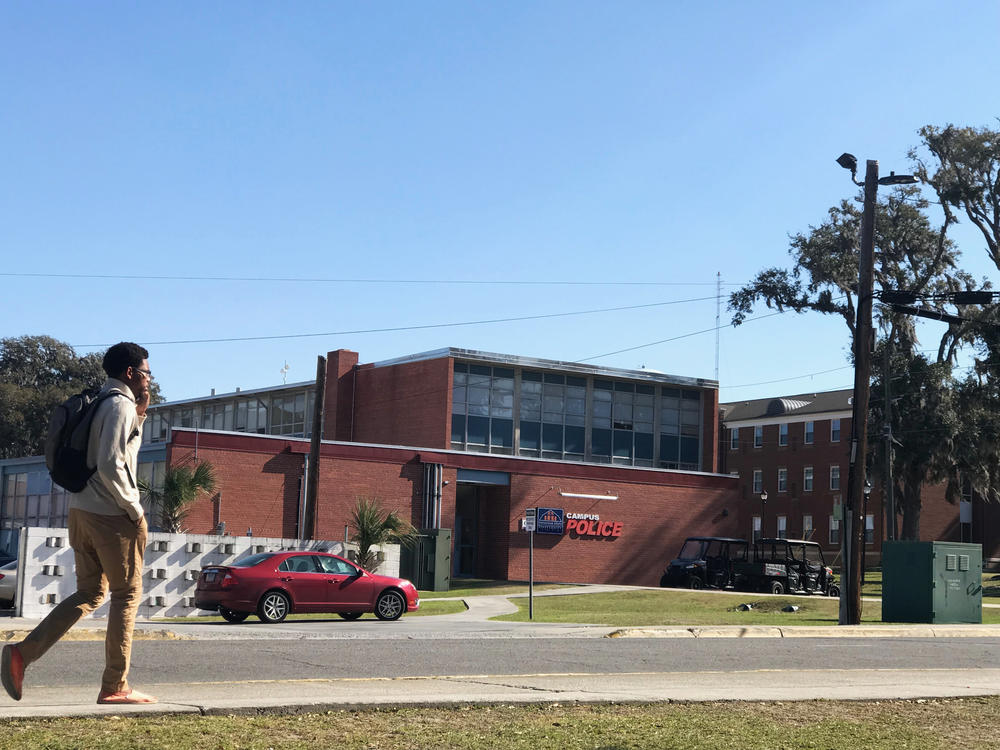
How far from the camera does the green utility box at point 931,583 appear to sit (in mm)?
26609

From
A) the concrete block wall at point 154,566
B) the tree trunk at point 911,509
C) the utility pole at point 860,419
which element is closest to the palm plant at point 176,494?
the concrete block wall at point 154,566

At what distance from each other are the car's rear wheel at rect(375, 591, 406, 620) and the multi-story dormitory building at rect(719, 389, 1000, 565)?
Result: 2289 inches

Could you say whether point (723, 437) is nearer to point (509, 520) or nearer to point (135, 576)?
point (509, 520)

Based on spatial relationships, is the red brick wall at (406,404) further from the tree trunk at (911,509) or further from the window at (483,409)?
the tree trunk at (911,509)

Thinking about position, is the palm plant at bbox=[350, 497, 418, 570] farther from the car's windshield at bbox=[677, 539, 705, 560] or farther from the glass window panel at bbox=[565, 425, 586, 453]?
the glass window panel at bbox=[565, 425, 586, 453]

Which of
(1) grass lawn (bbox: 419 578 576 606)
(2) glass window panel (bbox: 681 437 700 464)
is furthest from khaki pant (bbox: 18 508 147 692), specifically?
(2) glass window panel (bbox: 681 437 700 464)

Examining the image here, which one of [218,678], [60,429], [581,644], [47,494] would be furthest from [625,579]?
[60,429]

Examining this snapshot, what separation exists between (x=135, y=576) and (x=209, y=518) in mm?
36700

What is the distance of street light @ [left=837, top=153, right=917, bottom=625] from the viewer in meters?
26.1

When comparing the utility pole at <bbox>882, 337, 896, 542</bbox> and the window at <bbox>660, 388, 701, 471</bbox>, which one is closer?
the utility pole at <bbox>882, 337, 896, 542</bbox>

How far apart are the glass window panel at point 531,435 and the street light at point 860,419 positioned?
92.9ft

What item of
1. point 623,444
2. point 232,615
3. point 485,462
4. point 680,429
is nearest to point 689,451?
point 680,429

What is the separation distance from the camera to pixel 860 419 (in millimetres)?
26812

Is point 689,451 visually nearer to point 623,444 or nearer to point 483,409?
point 623,444
